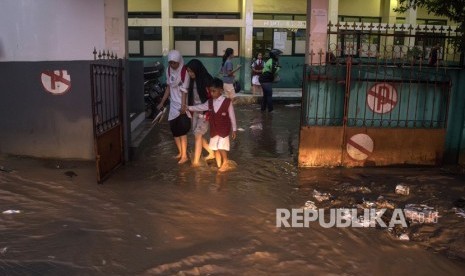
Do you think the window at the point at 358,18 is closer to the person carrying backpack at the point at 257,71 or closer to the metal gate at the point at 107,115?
the person carrying backpack at the point at 257,71

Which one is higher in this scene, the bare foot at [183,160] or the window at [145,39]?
the window at [145,39]

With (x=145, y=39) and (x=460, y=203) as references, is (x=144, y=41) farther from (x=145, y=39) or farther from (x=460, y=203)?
(x=460, y=203)

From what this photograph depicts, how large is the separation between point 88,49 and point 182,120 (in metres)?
1.75

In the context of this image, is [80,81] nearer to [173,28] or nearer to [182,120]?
[182,120]

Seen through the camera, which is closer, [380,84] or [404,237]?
[404,237]

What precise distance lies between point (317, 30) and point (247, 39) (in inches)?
439

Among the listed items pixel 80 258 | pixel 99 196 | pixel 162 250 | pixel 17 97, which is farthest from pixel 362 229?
pixel 17 97

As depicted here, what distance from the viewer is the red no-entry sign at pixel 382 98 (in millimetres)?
6859

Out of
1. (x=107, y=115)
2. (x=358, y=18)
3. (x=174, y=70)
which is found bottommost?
(x=107, y=115)

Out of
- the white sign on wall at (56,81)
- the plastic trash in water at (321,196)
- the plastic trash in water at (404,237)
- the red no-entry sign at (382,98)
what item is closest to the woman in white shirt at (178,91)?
the white sign on wall at (56,81)

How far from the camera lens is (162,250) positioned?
404 cm

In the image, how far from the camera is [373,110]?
6910mm

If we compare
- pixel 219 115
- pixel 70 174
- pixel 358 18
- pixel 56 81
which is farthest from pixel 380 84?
pixel 358 18

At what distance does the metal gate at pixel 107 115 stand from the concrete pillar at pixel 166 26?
11.4 metres
